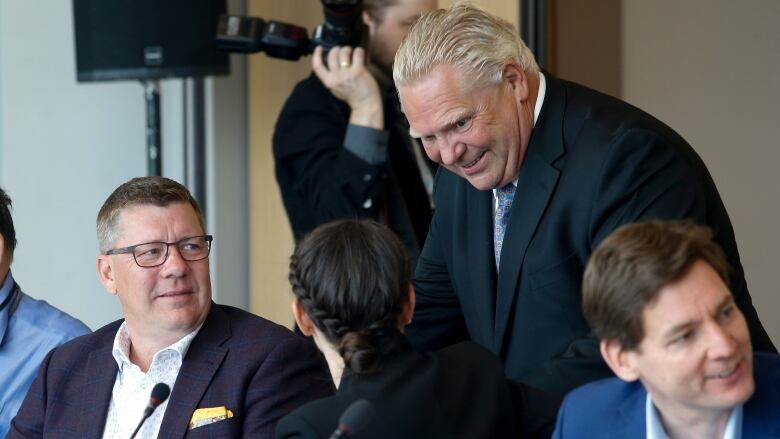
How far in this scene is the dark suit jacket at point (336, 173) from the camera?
11.6 ft

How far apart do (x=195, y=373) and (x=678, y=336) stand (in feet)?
3.54

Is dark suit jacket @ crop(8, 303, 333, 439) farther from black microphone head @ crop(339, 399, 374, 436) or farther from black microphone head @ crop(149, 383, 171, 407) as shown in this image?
black microphone head @ crop(339, 399, 374, 436)

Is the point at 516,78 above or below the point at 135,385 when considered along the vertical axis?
above

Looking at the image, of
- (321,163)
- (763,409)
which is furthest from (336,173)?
(763,409)

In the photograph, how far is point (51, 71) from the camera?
16.9 ft

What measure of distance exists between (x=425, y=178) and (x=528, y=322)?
5.22 ft

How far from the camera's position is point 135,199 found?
2562mm

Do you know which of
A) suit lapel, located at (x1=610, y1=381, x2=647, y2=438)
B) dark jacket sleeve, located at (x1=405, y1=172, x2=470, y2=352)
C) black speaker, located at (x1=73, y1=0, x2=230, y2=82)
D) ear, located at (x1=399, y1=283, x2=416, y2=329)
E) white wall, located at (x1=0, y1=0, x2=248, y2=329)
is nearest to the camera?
suit lapel, located at (x1=610, y1=381, x2=647, y2=438)

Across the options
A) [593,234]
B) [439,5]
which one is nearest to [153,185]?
[593,234]

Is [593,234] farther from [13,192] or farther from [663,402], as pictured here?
[13,192]

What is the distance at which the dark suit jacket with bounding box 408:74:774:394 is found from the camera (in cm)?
218

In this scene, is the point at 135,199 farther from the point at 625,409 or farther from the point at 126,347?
the point at 625,409

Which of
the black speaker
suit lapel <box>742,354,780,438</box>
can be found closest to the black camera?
the black speaker

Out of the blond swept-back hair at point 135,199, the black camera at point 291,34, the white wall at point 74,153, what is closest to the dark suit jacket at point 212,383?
the blond swept-back hair at point 135,199
